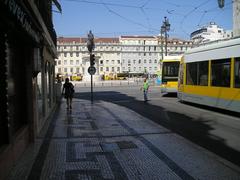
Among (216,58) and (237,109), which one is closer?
(237,109)

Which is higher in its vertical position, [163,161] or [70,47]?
[70,47]

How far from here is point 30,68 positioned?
9438mm

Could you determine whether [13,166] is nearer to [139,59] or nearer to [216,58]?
[216,58]

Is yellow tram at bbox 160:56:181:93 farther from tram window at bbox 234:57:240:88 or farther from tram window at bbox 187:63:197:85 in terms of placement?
tram window at bbox 234:57:240:88

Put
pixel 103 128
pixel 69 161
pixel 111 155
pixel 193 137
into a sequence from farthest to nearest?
1. pixel 103 128
2. pixel 193 137
3. pixel 111 155
4. pixel 69 161

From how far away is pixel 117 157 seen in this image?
312 inches

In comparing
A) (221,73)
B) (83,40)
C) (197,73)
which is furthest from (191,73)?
(83,40)

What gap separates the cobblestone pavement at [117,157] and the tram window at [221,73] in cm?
497

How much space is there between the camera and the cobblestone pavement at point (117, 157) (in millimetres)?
6559

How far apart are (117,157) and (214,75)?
9978mm

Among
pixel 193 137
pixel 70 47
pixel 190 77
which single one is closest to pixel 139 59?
pixel 70 47

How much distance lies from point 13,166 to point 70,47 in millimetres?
134385

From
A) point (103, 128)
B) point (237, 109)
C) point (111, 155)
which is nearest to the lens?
point (111, 155)

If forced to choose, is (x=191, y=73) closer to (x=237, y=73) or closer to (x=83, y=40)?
(x=237, y=73)
